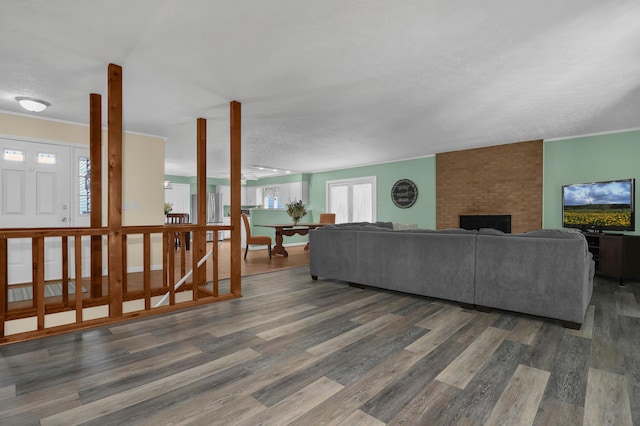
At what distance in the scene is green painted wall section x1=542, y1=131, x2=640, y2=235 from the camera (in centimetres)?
524

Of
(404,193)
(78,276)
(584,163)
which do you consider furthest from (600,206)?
(78,276)

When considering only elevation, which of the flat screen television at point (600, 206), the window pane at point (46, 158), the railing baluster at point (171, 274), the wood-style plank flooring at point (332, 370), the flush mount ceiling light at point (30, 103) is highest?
the flush mount ceiling light at point (30, 103)

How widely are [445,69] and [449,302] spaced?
248 cm

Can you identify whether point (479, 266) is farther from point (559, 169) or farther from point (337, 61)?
point (559, 169)

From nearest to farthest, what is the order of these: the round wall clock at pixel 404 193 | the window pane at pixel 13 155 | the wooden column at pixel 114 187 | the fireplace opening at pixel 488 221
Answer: the wooden column at pixel 114 187 → the window pane at pixel 13 155 → the fireplace opening at pixel 488 221 → the round wall clock at pixel 404 193

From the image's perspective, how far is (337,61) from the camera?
294 centimetres

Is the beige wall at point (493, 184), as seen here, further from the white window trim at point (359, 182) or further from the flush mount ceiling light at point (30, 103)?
the flush mount ceiling light at point (30, 103)

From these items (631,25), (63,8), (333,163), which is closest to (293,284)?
(63,8)

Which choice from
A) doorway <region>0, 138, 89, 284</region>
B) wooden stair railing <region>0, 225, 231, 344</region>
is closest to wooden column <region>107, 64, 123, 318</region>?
wooden stair railing <region>0, 225, 231, 344</region>

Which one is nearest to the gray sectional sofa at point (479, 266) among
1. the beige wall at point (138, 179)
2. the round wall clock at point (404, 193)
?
the beige wall at point (138, 179)

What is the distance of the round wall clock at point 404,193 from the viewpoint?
795 cm

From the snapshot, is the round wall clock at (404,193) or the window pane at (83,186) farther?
the round wall clock at (404,193)

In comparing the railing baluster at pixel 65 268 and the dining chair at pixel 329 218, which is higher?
the dining chair at pixel 329 218

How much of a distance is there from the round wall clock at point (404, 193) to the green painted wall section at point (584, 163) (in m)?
2.73
